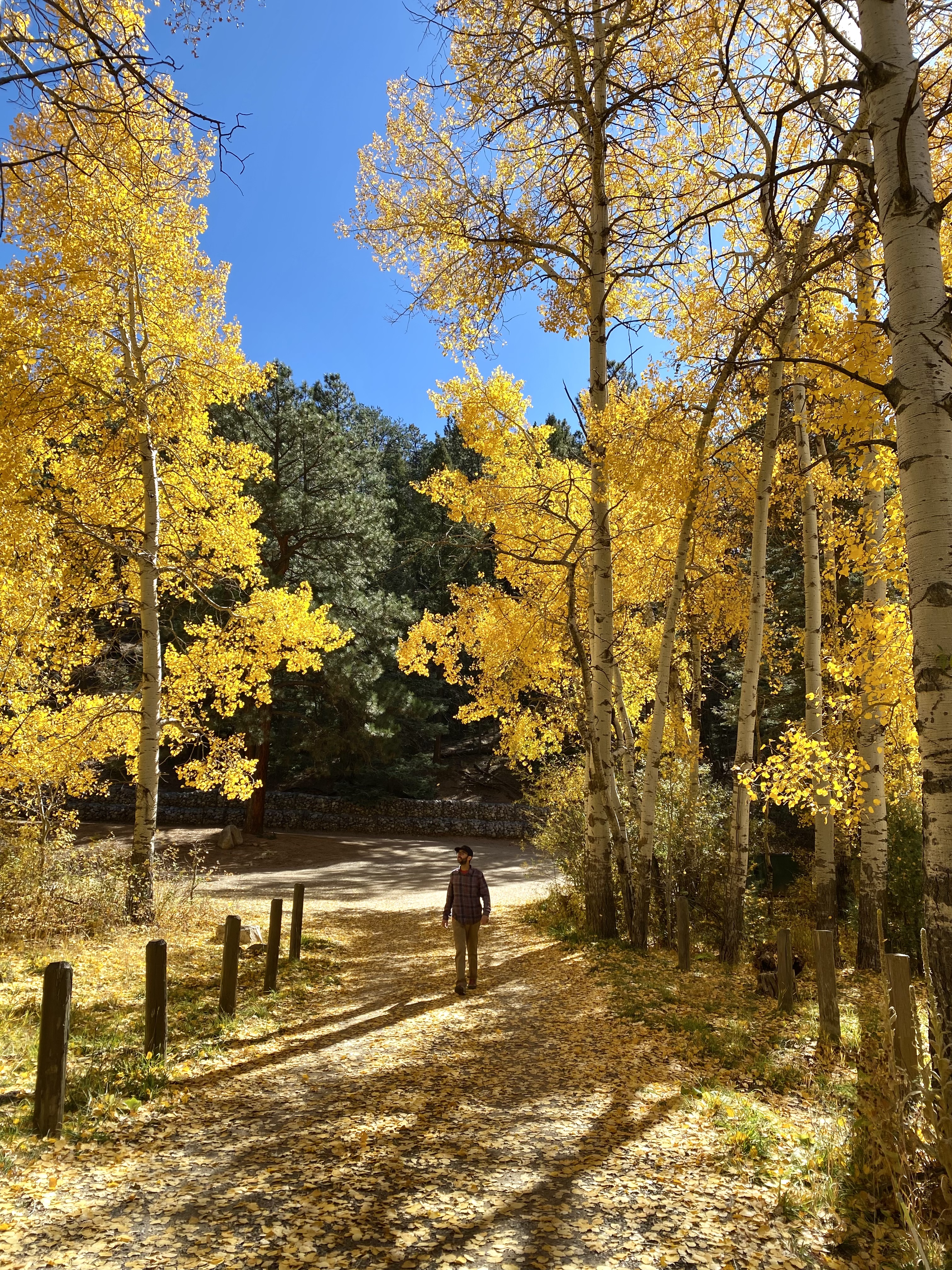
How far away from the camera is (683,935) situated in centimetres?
769

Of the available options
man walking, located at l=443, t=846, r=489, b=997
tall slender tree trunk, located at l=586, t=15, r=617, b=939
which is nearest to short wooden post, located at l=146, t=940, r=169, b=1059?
man walking, located at l=443, t=846, r=489, b=997

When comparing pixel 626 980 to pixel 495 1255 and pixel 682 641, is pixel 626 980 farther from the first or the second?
pixel 682 641

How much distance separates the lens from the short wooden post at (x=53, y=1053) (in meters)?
3.64

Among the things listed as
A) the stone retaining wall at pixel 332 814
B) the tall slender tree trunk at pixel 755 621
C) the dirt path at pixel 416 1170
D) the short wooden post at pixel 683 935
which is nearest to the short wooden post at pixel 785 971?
the short wooden post at pixel 683 935

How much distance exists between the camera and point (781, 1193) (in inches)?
126

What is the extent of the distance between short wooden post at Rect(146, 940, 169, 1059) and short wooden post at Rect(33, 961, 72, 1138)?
2.67 ft

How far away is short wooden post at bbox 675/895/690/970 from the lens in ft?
25.2

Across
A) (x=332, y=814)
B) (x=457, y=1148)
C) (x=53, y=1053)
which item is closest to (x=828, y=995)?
(x=457, y=1148)

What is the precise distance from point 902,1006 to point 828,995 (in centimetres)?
196

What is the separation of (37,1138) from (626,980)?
17.1ft

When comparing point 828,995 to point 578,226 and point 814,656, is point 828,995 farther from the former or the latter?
point 578,226

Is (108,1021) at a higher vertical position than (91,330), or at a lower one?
lower

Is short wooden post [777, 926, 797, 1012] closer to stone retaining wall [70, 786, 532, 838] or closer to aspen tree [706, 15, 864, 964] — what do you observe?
aspen tree [706, 15, 864, 964]

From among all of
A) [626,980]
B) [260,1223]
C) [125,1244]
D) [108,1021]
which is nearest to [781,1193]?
[260,1223]
